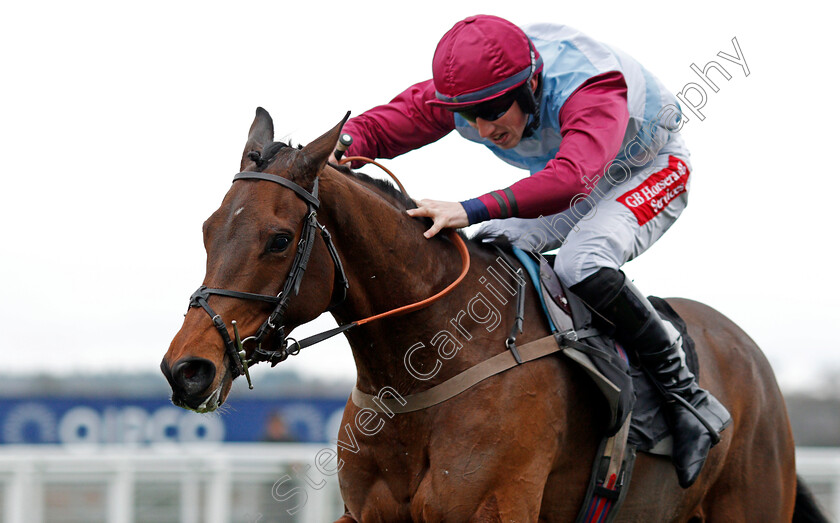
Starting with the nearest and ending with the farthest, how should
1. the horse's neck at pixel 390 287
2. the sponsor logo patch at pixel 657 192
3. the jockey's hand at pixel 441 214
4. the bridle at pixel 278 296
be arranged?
the bridle at pixel 278 296 → the horse's neck at pixel 390 287 → the jockey's hand at pixel 441 214 → the sponsor logo patch at pixel 657 192

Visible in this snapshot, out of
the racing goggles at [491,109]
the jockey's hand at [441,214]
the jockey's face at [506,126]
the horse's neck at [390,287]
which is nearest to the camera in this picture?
the horse's neck at [390,287]

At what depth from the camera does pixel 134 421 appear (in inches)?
493

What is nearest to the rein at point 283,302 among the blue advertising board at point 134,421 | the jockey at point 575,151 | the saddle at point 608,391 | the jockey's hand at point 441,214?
the jockey's hand at point 441,214

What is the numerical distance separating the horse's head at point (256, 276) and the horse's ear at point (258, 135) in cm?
6

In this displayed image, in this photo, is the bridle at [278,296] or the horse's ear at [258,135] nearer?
the bridle at [278,296]

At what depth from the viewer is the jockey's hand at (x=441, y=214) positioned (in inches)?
119

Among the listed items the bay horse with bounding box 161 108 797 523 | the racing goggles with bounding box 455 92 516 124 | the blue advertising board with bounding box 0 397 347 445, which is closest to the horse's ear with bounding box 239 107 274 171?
the bay horse with bounding box 161 108 797 523

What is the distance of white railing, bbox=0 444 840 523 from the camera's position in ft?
22.3

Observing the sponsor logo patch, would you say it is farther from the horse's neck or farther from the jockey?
the horse's neck

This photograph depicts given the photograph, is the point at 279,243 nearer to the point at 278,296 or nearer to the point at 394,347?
the point at 278,296

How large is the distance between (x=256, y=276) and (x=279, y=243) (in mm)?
125

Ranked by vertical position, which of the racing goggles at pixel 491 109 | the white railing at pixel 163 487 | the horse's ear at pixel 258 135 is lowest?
the white railing at pixel 163 487

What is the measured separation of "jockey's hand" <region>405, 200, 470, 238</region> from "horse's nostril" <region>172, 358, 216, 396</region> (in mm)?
953

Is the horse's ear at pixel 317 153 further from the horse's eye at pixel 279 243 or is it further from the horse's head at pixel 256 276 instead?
the horse's eye at pixel 279 243
